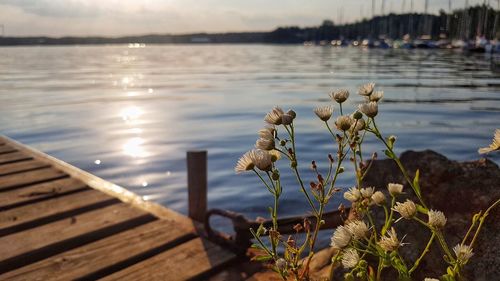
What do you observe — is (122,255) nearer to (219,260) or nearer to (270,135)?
(219,260)

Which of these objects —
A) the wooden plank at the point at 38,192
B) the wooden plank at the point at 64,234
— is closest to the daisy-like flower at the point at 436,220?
the wooden plank at the point at 64,234

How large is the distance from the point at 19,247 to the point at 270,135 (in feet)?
11.6

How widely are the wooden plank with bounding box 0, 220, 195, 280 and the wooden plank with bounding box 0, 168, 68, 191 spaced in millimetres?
2345

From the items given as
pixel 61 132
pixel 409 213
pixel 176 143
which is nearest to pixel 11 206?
pixel 409 213

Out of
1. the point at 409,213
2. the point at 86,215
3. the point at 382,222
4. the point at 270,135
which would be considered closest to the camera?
the point at 409,213

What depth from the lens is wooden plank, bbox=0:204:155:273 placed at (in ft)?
14.6

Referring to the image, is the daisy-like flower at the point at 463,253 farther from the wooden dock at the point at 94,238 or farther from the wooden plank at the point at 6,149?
the wooden plank at the point at 6,149

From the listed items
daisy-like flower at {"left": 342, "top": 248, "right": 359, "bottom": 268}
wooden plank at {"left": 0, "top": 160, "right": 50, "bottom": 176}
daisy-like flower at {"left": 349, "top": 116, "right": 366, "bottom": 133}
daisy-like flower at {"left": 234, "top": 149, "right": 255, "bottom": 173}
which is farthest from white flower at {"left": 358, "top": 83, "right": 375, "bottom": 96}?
wooden plank at {"left": 0, "top": 160, "right": 50, "bottom": 176}

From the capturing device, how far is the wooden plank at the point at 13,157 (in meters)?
7.88

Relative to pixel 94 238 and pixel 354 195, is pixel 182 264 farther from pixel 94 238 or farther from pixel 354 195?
pixel 354 195

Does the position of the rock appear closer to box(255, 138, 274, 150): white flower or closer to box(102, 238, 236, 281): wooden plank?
Answer: box(102, 238, 236, 281): wooden plank

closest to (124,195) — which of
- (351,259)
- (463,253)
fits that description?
(351,259)

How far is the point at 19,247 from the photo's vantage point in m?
4.57

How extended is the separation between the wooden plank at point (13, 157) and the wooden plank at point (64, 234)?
3.21 meters
